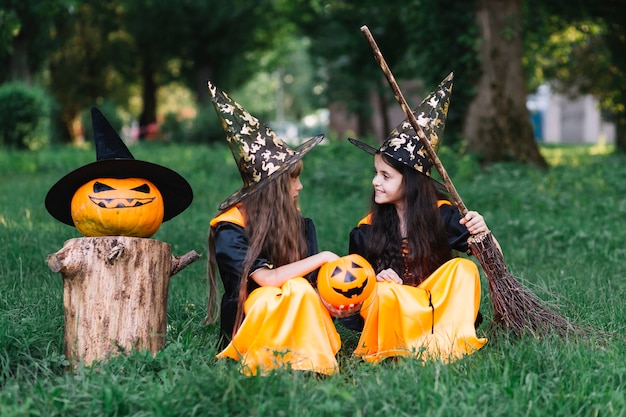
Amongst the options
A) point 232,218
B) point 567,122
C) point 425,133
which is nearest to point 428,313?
point 425,133

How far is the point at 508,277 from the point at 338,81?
17.1 m

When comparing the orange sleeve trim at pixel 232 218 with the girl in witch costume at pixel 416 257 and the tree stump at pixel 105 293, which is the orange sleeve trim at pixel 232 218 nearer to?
the tree stump at pixel 105 293

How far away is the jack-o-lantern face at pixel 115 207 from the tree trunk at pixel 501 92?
8.88 metres

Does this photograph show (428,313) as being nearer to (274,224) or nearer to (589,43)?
(274,224)

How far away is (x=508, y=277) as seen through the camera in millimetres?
4352

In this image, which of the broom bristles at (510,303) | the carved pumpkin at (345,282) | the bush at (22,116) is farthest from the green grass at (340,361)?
the bush at (22,116)

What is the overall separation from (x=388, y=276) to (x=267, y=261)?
68 cm

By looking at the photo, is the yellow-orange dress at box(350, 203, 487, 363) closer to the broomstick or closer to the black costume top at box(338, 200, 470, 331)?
the broomstick

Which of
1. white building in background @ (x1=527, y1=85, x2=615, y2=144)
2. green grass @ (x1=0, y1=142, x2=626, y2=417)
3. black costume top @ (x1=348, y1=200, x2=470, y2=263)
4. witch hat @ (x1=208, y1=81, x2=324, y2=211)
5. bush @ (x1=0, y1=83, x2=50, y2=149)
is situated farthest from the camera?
white building in background @ (x1=527, y1=85, x2=615, y2=144)

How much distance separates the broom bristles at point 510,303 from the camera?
4.23 meters

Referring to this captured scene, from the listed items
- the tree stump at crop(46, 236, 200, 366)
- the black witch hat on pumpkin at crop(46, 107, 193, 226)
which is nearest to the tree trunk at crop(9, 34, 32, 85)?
the black witch hat on pumpkin at crop(46, 107, 193, 226)

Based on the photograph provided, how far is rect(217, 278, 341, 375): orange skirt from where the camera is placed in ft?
12.5

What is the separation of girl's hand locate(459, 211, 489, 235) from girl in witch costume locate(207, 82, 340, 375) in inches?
28.8

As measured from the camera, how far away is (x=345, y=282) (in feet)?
12.6
